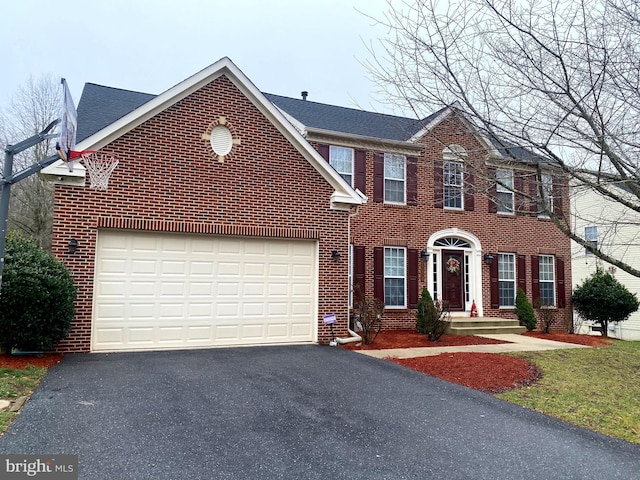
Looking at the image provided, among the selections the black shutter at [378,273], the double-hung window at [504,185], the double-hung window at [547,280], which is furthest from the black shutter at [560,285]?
the black shutter at [378,273]

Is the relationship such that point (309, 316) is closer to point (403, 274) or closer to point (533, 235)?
point (403, 274)

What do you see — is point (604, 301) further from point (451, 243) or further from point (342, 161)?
point (342, 161)

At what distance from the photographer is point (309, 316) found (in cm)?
1000

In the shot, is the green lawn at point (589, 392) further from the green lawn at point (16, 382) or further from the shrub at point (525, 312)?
the green lawn at point (16, 382)

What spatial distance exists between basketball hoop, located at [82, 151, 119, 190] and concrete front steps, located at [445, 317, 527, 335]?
31.7ft

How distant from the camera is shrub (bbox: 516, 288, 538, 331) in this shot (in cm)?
1441

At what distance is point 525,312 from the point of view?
14.5 m

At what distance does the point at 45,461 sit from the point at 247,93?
25.6 feet

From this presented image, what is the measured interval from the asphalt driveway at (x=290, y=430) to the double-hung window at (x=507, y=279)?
29.8ft

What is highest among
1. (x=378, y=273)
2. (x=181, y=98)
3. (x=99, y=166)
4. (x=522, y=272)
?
(x=181, y=98)

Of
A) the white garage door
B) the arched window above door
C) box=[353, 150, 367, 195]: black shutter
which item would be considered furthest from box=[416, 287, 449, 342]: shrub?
box=[353, 150, 367, 195]: black shutter

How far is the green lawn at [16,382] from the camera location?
17.3 feet

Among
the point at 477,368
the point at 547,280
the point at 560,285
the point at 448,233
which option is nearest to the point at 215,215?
the point at 477,368

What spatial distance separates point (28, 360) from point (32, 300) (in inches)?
38.3
